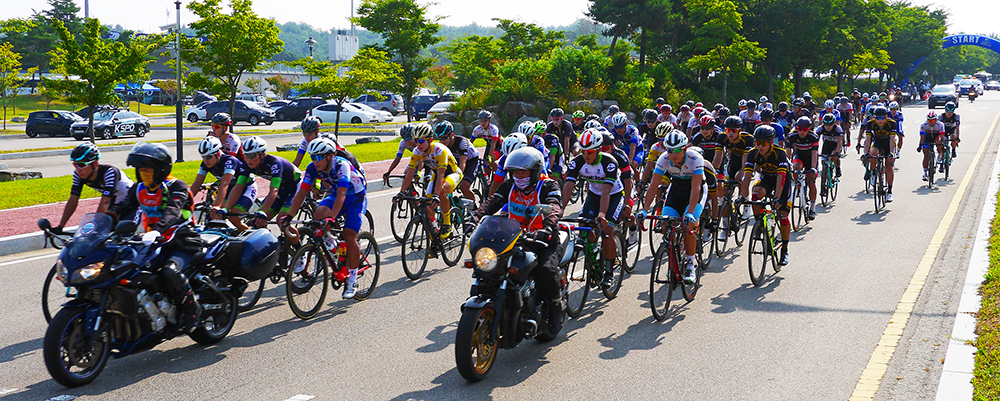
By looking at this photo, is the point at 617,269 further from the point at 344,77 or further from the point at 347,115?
the point at 347,115

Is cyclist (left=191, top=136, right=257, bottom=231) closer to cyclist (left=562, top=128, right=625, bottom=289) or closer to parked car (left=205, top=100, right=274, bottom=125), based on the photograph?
cyclist (left=562, top=128, right=625, bottom=289)

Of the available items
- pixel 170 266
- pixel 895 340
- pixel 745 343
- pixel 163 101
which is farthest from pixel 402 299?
pixel 163 101

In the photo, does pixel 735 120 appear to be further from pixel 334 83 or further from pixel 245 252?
pixel 334 83

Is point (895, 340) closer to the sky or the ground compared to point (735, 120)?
closer to the ground

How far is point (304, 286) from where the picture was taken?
8000mm

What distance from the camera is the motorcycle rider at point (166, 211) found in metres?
6.31

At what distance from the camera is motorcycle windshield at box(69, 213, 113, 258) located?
5754 mm

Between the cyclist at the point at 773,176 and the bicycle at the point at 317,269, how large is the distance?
4851 mm

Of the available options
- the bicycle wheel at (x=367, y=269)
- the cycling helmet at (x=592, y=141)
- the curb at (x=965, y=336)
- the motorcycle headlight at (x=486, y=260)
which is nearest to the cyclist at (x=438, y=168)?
the bicycle wheel at (x=367, y=269)

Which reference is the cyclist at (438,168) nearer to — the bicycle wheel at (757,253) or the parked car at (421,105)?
the bicycle wheel at (757,253)

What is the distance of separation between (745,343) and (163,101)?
7319 centimetres

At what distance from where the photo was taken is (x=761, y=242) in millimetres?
9211

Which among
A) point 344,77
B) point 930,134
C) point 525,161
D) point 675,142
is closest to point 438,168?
point 675,142

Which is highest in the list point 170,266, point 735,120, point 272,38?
point 272,38
